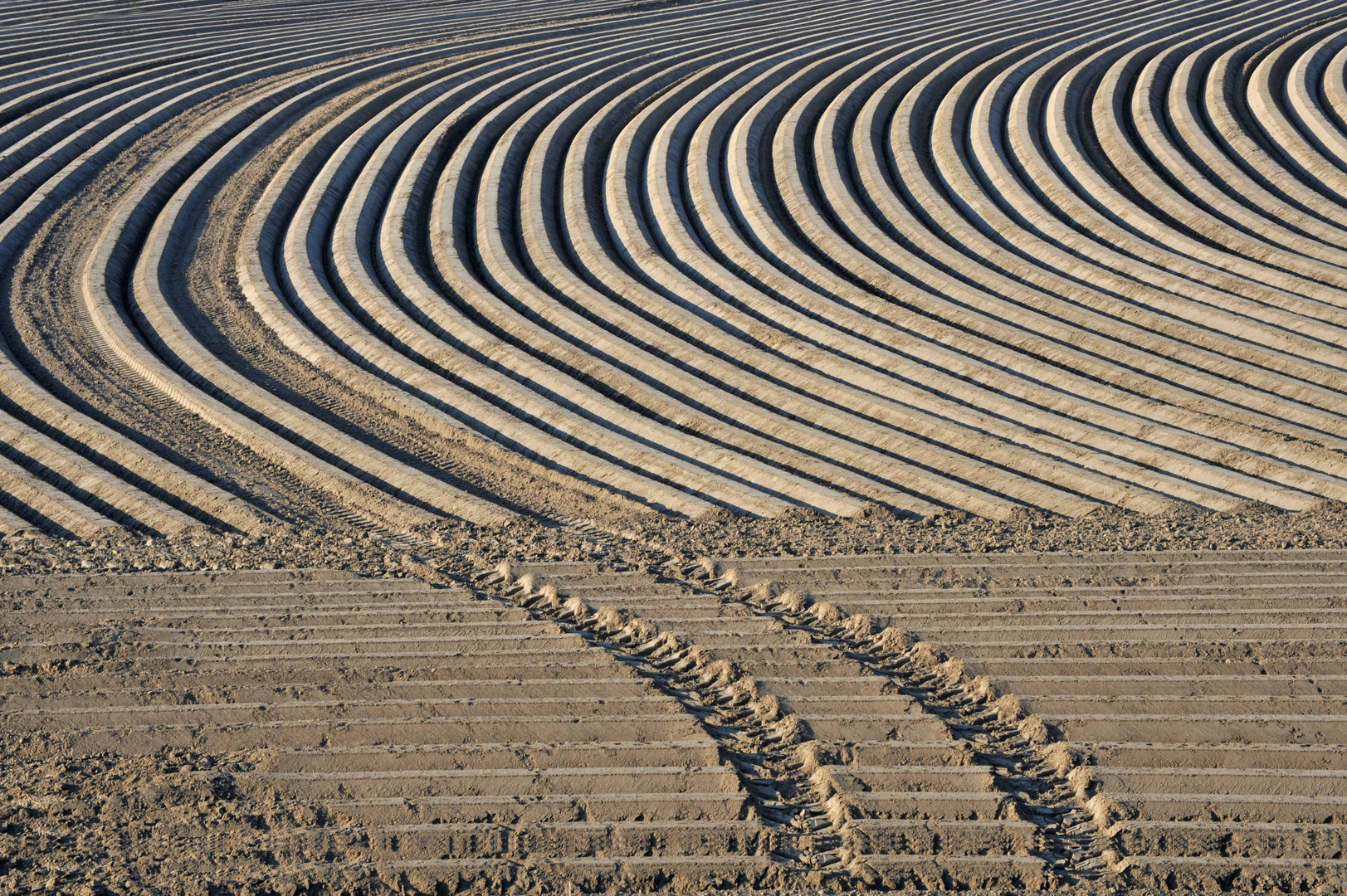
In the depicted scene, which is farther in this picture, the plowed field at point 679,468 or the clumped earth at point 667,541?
the clumped earth at point 667,541

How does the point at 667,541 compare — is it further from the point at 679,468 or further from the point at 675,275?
the point at 675,275

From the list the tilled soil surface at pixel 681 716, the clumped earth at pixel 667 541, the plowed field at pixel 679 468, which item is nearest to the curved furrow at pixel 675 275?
the plowed field at pixel 679 468

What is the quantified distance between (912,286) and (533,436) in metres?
4.97

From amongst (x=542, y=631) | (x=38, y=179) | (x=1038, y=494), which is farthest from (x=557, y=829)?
(x=38, y=179)

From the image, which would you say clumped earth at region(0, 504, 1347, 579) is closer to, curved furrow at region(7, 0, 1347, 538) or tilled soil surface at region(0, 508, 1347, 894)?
tilled soil surface at region(0, 508, 1347, 894)

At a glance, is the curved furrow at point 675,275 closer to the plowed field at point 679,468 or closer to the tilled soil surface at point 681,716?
the plowed field at point 679,468

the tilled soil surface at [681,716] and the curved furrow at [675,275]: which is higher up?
the curved furrow at [675,275]

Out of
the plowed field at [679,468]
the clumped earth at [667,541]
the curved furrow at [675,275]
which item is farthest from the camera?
the curved furrow at [675,275]

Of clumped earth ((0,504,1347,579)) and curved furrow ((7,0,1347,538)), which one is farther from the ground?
curved furrow ((7,0,1347,538))

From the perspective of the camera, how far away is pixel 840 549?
9.12 metres

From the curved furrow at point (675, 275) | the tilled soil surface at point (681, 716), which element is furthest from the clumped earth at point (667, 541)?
the curved furrow at point (675, 275)

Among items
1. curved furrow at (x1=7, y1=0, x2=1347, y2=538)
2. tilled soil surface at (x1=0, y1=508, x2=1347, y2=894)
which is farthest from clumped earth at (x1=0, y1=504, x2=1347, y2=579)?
curved furrow at (x1=7, y1=0, x2=1347, y2=538)

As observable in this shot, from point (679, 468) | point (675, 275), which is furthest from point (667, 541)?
point (675, 275)

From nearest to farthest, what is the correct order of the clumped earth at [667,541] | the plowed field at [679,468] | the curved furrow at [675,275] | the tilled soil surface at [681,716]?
1. the tilled soil surface at [681,716]
2. the plowed field at [679,468]
3. the clumped earth at [667,541]
4. the curved furrow at [675,275]
